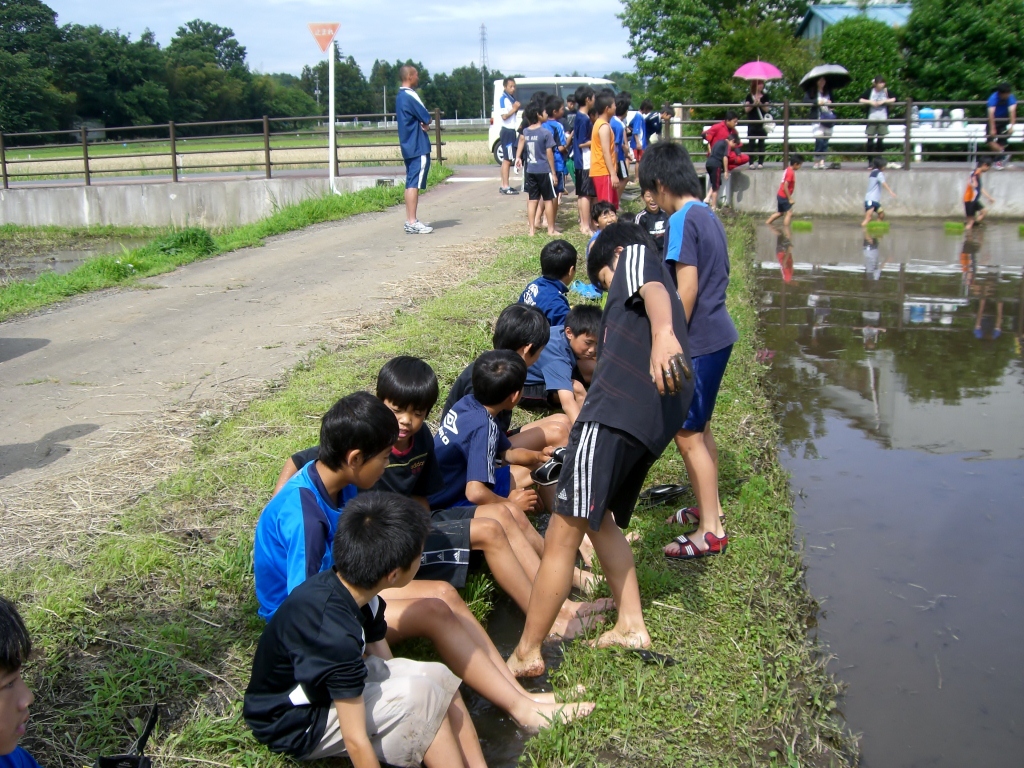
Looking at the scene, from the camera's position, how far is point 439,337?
6527 millimetres

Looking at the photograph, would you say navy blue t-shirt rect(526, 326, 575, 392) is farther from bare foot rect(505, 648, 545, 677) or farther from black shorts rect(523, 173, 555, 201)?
black shorts rect(523, 173, 555, 201)

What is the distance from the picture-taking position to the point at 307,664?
2.42 metres

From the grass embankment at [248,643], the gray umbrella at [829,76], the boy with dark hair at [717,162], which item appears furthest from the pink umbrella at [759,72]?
the grass embankment at [248,643]

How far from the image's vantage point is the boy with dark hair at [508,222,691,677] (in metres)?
3.05

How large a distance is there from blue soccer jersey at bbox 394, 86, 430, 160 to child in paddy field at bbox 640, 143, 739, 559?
7.08 m

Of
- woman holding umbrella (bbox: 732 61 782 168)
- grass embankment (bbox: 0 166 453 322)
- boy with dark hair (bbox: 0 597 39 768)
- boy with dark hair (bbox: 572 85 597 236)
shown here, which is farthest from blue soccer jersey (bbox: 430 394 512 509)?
woman holding umbrella (bbox: 732 61 782 168)

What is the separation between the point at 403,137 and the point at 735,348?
5.41 meters

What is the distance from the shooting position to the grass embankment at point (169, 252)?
346 inches

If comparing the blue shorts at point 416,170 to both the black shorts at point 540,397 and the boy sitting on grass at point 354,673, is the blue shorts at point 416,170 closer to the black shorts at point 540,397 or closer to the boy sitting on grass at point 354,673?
the black shorts at point 540,397

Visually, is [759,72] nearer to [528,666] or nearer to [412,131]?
[412,131]

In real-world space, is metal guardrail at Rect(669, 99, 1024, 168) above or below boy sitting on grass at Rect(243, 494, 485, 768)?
above

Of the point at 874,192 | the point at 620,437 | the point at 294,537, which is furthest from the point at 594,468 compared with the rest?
the point at 874,192

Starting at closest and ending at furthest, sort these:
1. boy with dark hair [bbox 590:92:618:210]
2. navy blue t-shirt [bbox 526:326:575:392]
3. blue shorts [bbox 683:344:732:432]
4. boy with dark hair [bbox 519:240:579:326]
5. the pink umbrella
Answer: blue shorts [bbox 683:344:732:432]
navy blue t-shirt [bbox 526:326:575:392]
boy with dark hair [bbox 519:240:579:326]
boy with dark hair [bbox 590:92:618:210]
the pink umbrella

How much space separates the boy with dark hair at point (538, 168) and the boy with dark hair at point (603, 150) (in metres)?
0.53
